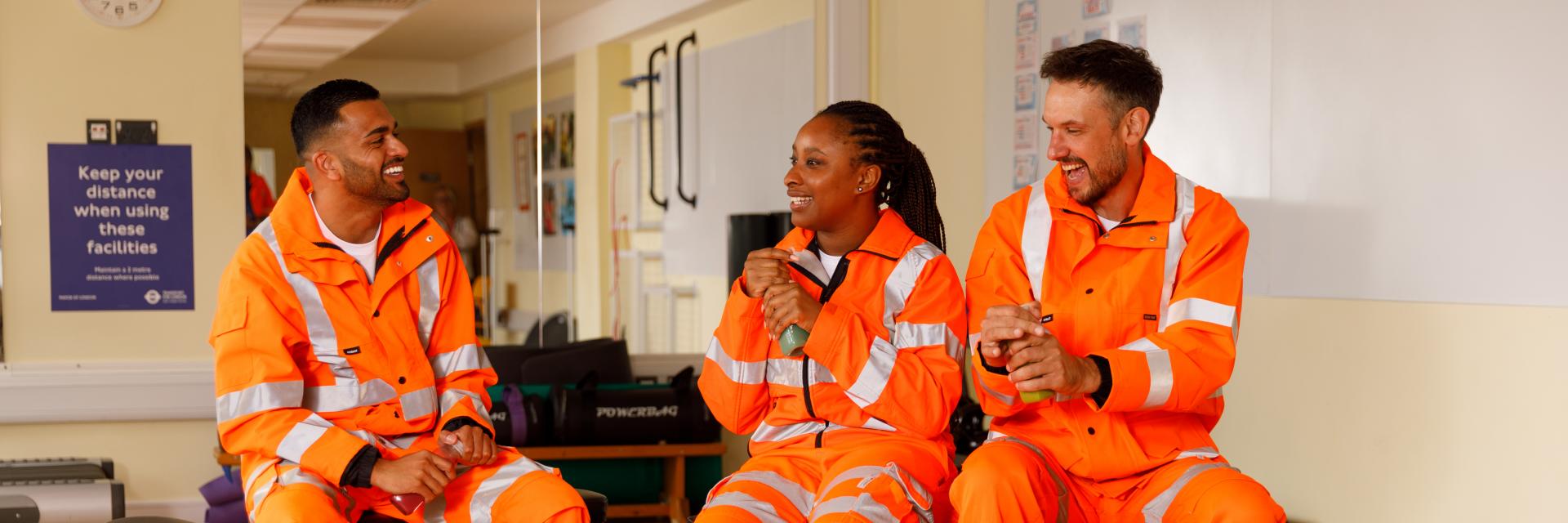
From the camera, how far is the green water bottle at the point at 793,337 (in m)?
2.25

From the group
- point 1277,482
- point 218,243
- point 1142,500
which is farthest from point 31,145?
point 1277,482

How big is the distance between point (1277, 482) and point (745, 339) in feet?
5.07

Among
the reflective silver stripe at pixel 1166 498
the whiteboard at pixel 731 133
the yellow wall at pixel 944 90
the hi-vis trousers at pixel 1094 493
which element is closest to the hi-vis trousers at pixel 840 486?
the hi-vis trousers at pixel 1094 493

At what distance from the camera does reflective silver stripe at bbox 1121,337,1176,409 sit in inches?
80.0

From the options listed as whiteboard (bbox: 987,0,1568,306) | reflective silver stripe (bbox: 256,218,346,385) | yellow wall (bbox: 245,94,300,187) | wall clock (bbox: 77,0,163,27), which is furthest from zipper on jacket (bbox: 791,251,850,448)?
wall clock (bbox: 77,0,163,27)

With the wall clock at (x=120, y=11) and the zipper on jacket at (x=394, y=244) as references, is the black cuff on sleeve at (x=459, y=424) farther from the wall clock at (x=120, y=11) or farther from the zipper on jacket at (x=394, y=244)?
the wall clock at (x=120, y=11)

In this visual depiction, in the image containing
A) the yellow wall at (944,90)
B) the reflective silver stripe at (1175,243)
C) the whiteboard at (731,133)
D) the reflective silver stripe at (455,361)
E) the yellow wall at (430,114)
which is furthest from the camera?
the whiteboard at (731,133)

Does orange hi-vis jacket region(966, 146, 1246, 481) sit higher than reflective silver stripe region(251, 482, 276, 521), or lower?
higher

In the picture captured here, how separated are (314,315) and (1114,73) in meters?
1.47

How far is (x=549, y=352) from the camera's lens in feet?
13.9

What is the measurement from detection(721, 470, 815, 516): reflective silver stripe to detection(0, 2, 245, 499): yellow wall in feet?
7.44

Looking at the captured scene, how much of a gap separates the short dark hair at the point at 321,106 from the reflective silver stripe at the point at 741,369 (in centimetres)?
82

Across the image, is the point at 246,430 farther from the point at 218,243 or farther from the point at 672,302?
the point at 672,302

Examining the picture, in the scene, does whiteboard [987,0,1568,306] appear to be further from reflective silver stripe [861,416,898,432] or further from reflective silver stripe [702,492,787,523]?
reflective silver stripe [702,492,787,523]
